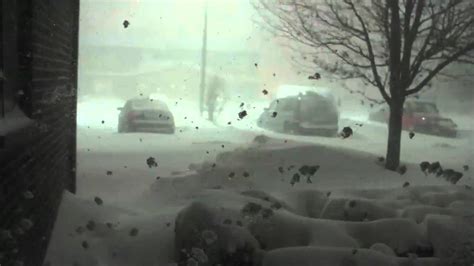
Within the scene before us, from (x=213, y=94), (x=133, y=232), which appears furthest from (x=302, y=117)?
(x=133, y=232)

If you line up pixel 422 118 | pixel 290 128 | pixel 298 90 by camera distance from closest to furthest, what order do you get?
pixel 290 128
pixel 298 90
pixel 422 118

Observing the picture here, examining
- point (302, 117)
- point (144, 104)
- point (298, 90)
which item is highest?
point (298, 90)

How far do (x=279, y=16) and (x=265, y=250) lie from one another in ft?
19.0

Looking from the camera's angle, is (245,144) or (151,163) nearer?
(151,163)

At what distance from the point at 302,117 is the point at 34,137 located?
400 inches

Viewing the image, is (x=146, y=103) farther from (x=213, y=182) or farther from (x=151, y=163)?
(x=213, y=182)

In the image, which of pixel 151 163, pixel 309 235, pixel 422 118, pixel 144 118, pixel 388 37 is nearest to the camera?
pixel 309 235

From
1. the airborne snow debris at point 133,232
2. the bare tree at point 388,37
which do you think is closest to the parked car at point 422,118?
the bare tree at point 388,37

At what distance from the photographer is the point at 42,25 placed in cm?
371

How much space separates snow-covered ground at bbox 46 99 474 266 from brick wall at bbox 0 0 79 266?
490mm

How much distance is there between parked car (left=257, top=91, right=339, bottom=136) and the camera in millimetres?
12875

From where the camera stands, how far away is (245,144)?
33.4ft

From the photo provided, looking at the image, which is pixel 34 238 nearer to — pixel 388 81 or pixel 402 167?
pixel 402 167

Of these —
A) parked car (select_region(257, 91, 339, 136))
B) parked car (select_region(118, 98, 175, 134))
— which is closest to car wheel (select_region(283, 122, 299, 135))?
parked car (select_region(257, 91, 339, 136))
